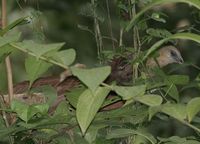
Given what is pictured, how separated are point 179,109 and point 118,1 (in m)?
0.69

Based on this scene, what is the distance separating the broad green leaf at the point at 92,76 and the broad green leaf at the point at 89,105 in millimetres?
50

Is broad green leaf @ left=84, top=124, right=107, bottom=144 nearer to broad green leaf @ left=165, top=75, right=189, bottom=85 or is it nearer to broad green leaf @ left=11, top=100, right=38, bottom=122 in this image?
broad green leaf @ left=11, top=100, right=38, bottom=122

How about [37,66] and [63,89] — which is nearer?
[37,66]

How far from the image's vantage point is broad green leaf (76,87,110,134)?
0.70 m

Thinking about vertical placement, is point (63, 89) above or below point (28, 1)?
below

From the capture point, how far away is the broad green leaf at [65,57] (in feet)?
2.21

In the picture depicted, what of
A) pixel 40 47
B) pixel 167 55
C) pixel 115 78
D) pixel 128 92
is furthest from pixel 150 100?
pixel 167 55

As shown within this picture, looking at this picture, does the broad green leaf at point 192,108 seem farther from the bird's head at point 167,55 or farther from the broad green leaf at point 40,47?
the bird's head at point 167,55

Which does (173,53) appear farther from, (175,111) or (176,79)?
(175,111)

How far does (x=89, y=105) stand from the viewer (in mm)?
703

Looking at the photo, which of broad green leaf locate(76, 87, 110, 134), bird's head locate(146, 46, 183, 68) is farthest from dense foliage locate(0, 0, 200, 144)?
bird's head locate(146, 46, 183, 68)

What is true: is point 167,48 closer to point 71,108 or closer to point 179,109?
point 71,108

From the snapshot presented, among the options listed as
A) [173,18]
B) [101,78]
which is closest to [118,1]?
[101,78]

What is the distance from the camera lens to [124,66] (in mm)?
1242
